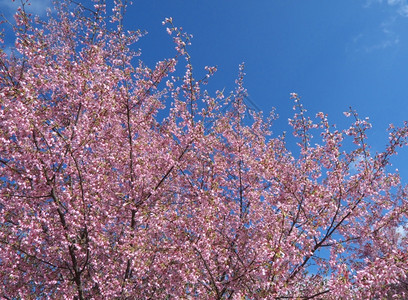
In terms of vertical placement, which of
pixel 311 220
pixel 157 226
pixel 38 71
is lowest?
pixel 157 226

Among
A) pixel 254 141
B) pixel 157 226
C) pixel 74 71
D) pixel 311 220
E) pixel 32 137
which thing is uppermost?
pixel 254 141

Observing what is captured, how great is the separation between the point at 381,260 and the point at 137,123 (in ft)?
25.8

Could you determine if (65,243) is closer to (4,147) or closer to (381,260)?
(4,147)

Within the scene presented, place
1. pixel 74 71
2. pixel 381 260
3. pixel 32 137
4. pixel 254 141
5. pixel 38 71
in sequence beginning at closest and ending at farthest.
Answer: pixel 381 260 → pixel 32 137 → pixel 38 71 → pixel 74 71 → pixel 254 141

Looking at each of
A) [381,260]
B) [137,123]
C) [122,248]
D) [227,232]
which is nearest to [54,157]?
[122,248]

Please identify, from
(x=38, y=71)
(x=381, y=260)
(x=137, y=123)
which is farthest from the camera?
(x=137, y=123)

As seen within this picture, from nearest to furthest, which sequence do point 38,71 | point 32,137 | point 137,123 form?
point 32,137
point 38,71
point 137,123

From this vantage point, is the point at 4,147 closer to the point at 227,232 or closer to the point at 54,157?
the point at 54,157

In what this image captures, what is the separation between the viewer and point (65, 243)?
24.6 feet

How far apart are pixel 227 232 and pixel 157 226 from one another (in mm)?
2705

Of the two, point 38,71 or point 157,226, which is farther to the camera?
point 38,71

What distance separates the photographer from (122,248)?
7.82 metres

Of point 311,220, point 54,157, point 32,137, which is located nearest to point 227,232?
point 311,220

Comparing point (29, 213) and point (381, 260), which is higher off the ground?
point (381, 260)
